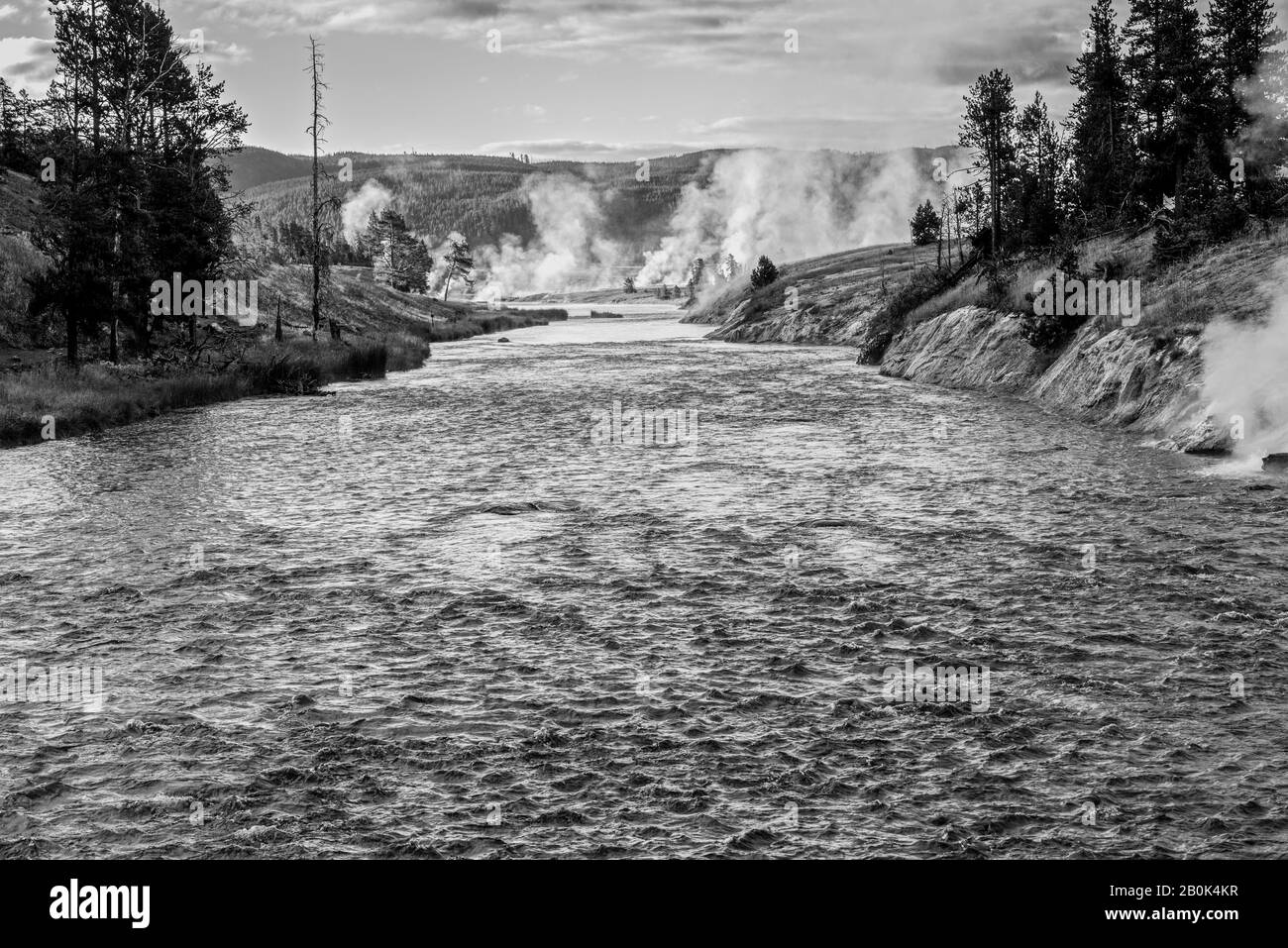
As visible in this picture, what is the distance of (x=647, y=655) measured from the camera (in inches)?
494

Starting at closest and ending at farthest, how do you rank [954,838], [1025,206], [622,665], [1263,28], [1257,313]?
[954,838], [622,665], [1257,313], [1025,206], [1263,28]

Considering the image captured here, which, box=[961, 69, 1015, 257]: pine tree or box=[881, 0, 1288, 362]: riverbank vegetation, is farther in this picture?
box=[961, 69, 1015, 257]: pine tree

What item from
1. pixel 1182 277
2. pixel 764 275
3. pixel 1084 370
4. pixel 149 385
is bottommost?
pixel 149 385

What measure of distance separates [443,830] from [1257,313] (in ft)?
87.2

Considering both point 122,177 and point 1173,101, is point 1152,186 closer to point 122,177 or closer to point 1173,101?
point 1173,101

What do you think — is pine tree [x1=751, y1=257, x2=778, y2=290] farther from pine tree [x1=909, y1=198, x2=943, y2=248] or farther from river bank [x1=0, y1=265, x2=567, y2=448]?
river bank [x1=0, y1=265, x2=567, y2=448]

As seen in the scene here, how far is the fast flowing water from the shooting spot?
850 centimetres

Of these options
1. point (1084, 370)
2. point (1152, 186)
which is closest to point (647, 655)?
point (1084, 370)

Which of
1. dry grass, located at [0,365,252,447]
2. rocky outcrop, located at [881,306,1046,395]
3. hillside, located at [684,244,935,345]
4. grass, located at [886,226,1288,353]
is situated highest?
hillside, located at [684,244,935,345]

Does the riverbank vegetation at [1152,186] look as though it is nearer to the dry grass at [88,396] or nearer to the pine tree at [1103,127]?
the pine tree at [1103,127]

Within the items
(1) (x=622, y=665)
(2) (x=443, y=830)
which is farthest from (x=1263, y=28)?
(2) (x=443, y=830)

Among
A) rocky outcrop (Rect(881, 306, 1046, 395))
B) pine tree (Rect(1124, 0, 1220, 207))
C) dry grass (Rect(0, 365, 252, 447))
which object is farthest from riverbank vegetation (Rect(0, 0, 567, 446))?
pine tree (Rect(1124, 0, 1220, 207))
